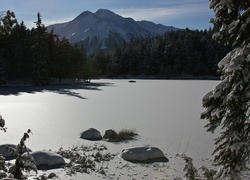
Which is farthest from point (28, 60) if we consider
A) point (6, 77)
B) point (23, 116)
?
point (23, 116)

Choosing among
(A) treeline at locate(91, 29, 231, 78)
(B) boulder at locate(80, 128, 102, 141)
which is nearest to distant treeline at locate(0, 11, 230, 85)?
(A) treeline at locate(91, 29, 231, 78)

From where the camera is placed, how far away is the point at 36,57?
5178cm

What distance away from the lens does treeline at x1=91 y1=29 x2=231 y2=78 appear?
283 ft

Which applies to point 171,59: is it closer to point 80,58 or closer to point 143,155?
point 80,58

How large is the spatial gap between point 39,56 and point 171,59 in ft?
167

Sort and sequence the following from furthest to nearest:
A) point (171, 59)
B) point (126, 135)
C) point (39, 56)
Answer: point (171, 59) → point (39, 56) → point (126, 135)

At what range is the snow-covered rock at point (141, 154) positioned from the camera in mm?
8938

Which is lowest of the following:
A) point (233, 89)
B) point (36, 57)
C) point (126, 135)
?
point (126, 135)

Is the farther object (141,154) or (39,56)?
(39,56)

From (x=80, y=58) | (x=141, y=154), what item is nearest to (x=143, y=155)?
(x=141, y=154)

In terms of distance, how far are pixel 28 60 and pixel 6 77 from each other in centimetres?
531

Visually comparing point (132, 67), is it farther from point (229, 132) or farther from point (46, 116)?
point (229, 132)

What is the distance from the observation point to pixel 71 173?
7.68m

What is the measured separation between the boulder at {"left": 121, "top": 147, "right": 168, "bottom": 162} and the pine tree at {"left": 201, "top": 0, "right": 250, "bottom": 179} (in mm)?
5503
